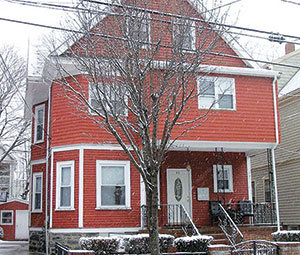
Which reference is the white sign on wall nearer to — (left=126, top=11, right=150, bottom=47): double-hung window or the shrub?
the shrub

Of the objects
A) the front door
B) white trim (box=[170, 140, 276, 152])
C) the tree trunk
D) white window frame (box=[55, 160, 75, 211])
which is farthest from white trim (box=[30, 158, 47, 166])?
the tree trunk

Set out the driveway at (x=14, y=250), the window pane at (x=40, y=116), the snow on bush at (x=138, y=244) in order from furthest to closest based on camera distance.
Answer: the window pane at (x=40, y=116) → the driveway at (x=14, y=250) → the snow on bush at (x=138, y=244)

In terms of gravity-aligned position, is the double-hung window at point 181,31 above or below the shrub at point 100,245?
above

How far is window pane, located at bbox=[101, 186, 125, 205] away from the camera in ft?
56.2

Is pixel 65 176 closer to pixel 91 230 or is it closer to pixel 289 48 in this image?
pixel 91 230

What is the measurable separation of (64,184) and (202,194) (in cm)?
596

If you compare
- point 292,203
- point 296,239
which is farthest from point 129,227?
point 292,203

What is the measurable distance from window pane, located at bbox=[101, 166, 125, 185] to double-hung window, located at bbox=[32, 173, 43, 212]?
14.0 ft

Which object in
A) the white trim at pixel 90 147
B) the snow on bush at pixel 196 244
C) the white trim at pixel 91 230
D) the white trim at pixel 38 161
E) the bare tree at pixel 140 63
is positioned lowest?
the snow on bush at pixel 196 244

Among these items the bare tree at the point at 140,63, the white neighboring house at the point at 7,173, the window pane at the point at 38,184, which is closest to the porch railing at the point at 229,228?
the bare tree at the point at 140,63

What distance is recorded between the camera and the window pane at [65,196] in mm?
17208

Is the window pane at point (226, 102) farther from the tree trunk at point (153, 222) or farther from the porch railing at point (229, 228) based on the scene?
the tree trunk at point (153, 222)

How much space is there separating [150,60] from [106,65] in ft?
4.70

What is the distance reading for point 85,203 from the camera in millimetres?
16750
